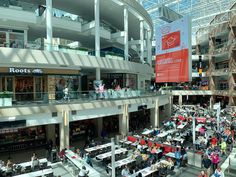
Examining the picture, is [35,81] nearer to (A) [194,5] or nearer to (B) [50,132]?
(B) [50,132]

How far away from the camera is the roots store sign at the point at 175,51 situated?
1298cm

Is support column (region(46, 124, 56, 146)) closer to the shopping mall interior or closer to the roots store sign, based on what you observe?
the shopping mall interior

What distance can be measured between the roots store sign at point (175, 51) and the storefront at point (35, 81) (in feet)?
29.0

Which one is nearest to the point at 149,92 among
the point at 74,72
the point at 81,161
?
the point at 74,72

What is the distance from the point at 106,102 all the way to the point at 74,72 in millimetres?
5826

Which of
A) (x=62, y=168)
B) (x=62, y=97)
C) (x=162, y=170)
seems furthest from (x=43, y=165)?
(x=162, y=170)

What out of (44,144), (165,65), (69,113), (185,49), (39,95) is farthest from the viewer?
(44,144)

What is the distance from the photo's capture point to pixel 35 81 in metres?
24.2

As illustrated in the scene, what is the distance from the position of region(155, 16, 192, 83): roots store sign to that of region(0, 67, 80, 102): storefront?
8.83 m

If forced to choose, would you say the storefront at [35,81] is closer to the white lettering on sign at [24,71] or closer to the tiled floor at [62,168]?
the white lettering on sign at [24,71]

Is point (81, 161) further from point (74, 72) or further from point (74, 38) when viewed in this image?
point (74, 38)

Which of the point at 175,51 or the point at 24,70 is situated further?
the point at 24,70

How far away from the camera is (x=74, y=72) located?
26344 millimetres

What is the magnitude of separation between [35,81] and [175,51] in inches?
609
